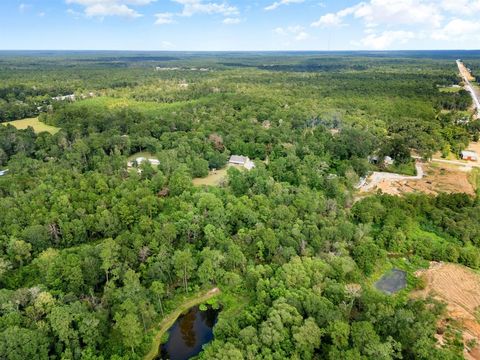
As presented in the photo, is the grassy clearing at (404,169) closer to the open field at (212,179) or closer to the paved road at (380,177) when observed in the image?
the paved road at (380,177)

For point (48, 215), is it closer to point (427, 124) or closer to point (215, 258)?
point (215, 258)

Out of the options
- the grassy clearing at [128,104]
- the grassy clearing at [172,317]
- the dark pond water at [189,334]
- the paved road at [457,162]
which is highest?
the grassy clearing at [128,104]

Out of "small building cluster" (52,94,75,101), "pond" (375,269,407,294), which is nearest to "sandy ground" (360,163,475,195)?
"pond" (375,269,407,294)

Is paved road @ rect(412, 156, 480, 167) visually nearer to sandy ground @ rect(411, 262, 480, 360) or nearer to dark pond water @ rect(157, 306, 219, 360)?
sandy ground @ rect(411, 262, 480, 360)

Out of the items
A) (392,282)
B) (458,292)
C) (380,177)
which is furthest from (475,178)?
(392,282)

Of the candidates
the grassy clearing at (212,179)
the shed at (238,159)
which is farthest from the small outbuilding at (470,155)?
the grassy clearing at (212,179)

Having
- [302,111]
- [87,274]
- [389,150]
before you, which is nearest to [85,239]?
[87,274]

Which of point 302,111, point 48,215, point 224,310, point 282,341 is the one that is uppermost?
point 302,111
